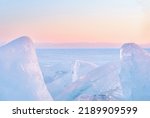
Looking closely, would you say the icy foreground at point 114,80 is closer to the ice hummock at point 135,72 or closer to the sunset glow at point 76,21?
the ice hummock at point 135,72

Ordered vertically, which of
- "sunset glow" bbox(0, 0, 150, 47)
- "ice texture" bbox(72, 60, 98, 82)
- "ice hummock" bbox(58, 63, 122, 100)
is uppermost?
"sunset glow" bbox(0, 0, 150, 47)

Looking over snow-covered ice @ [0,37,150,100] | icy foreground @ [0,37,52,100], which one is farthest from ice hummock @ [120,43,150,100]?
icy foreground @ [0,37,52,100]

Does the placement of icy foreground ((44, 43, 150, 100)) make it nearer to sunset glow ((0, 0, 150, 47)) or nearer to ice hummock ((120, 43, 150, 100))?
Answer: ice hummock ((120, 43, 150, 100))

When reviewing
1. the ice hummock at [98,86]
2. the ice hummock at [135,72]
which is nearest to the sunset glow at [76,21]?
the ice hummock at [135,72]

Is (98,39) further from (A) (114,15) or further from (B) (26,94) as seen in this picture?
(B) (26,94)

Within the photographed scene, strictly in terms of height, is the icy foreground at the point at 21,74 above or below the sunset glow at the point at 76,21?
below
